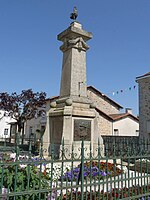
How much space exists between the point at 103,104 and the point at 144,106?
9103 mm

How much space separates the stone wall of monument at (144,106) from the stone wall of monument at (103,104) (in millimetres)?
8113

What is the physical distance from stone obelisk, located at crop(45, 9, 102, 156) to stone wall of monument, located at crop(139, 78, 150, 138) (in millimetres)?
10395

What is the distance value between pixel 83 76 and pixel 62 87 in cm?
93

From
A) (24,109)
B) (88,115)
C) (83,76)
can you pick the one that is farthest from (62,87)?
(24,109)

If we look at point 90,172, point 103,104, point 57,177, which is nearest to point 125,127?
point 103,104

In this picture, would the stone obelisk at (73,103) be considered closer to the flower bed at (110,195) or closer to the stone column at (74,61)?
the stone column at (74,61)

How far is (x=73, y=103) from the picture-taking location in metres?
7.54

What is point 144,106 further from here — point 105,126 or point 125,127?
point 125,127

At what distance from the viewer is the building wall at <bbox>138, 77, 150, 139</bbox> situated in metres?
16.9

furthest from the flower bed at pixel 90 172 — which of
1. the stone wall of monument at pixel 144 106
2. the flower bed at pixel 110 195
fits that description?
the stone wall of monument at pixel 144 106

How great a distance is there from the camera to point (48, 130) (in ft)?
25.5

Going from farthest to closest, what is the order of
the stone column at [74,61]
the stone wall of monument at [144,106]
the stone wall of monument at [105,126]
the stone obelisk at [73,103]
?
1. the stone wall of monument at [105,126]
2. the stone wall of monument at [144,106]
3. the stone column at [74,61]
4. the stone obelisk at [73,103]

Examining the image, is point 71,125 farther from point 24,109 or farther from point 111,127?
point 111,127

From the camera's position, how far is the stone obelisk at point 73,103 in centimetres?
710
